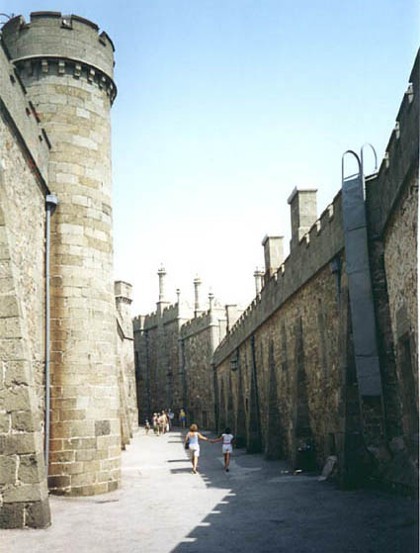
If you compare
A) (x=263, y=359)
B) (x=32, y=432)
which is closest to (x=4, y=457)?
(x=32, y=432)

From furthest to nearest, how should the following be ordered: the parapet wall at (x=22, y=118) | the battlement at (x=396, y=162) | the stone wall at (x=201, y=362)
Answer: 1. the stone wall at (x=201, y=362)
2. the parapet wall at (x=22, y=118)
3. the battlement at (x=396, y=162)

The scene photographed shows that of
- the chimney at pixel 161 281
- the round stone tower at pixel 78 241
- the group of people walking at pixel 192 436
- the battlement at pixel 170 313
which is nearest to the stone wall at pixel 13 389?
the round stone tower at pixel 78 241

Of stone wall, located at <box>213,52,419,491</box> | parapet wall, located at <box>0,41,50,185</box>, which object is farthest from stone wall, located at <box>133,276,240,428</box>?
parapet wall, located at <box>0,41,50,185</box>

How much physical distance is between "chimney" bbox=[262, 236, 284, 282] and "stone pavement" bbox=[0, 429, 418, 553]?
28.7 ft

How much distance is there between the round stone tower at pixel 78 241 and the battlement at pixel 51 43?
0.02 meters

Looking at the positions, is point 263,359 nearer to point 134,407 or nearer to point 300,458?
point 300,458

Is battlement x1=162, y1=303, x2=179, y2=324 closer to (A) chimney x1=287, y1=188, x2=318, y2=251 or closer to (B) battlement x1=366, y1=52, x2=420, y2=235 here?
(A) chimney x1=287, y1=188, x2=318, y2=251

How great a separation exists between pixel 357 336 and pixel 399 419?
5.14 ft

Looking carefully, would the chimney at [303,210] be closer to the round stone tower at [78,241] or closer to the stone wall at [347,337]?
the stone wall at [347,337]

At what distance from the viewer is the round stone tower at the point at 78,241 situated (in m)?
12.4

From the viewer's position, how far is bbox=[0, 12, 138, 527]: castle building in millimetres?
11258

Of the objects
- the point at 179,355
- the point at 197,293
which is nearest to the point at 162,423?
the point at 179,355

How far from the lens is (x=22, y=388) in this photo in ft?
27.7

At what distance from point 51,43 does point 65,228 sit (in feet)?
13.8
